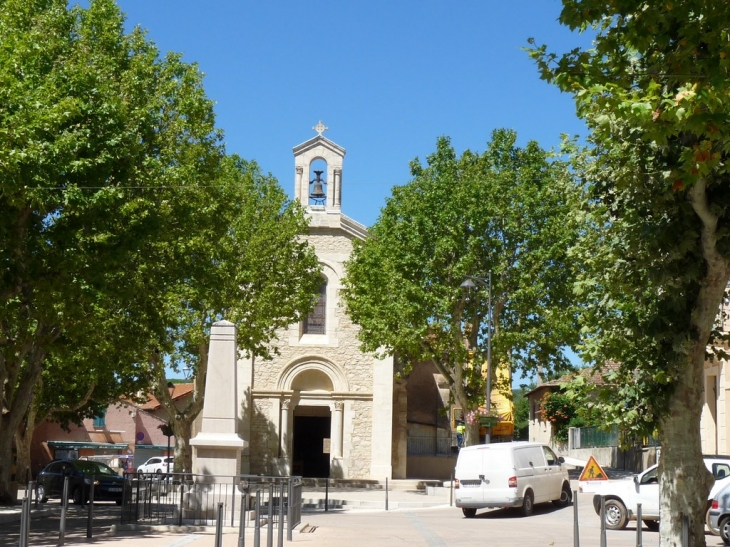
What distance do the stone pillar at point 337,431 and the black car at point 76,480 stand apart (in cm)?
1224

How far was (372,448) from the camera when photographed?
135 ft

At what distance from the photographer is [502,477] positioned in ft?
79.3

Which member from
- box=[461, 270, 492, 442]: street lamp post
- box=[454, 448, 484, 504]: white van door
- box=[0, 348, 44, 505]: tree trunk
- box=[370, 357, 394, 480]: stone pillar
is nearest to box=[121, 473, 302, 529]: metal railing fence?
box=[454, 448, 484, 504]: white van door

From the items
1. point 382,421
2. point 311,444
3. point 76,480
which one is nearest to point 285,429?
point 311,444

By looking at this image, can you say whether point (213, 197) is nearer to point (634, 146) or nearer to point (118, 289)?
point (118, 289)

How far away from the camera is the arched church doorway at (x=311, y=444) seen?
146ft

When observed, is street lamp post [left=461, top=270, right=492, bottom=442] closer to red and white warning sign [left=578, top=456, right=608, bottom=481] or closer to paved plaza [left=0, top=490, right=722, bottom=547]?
paved plaza [left=0, top=490, right=722, bottom=547]

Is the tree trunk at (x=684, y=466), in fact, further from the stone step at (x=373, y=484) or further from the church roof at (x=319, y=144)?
the church roof at (x=319, y=144)

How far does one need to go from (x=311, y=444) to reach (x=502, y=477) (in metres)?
21.6

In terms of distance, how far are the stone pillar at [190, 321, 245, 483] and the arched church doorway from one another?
23899 millimetres

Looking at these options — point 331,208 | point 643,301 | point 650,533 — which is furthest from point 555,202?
point 643,301

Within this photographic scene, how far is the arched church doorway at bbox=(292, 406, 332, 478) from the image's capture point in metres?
44.5

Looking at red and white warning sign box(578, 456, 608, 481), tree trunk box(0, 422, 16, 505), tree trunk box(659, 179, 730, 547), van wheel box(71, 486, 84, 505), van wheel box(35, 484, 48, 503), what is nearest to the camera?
tree trunk box(659, 179, 730, 547)

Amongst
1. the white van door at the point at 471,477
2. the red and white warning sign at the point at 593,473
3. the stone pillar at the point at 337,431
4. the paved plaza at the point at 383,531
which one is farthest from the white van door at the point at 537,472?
the stone pillar at the point at 337,431
